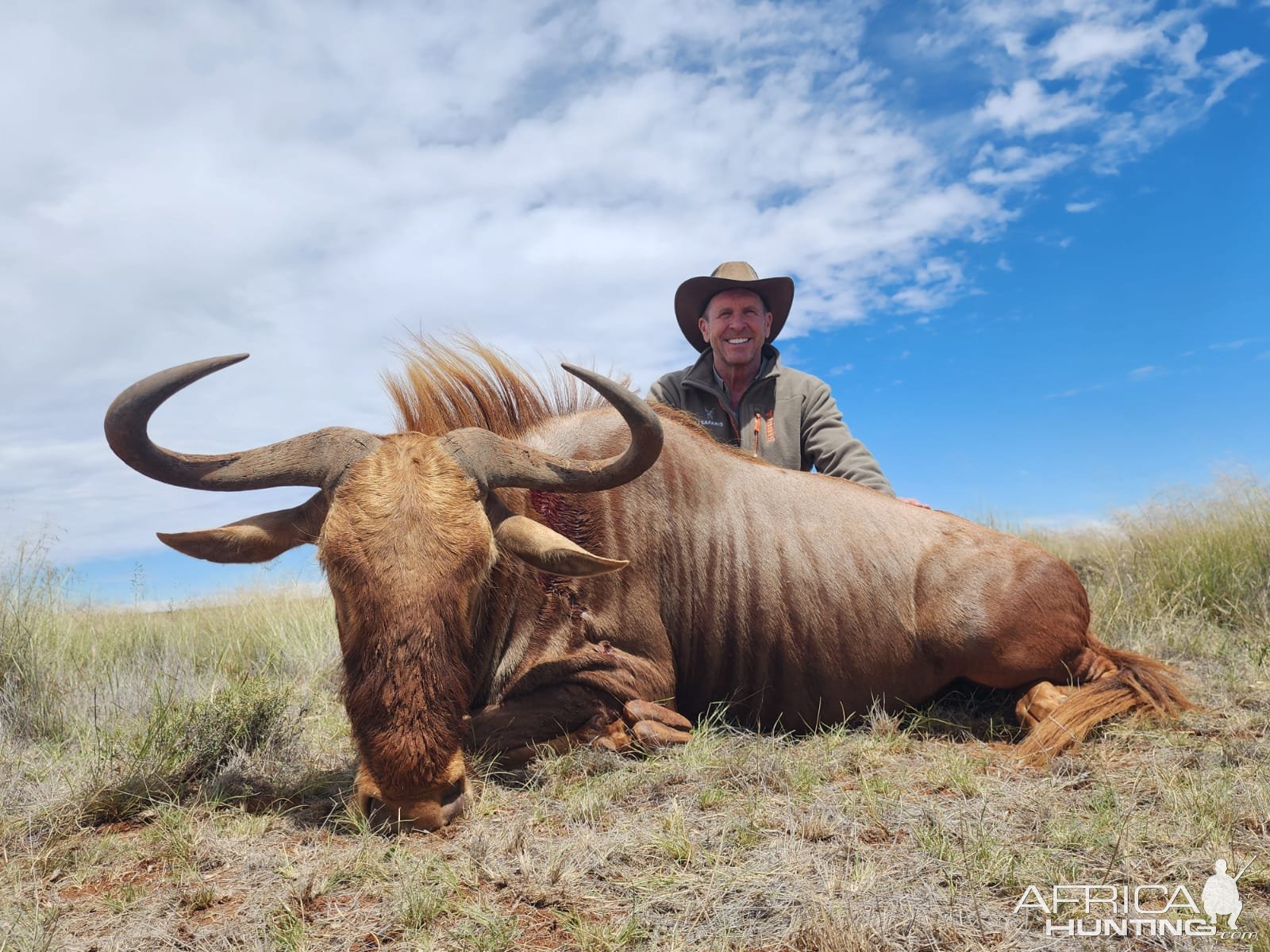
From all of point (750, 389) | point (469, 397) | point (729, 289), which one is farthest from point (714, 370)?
point (469, 397)

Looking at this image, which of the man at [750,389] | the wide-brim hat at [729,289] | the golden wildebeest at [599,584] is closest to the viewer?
the golden wildebeest at [599,584]

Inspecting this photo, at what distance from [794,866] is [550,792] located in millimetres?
1315

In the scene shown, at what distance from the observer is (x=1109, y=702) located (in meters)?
4.60

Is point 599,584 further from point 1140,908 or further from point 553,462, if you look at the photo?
point 1140,908

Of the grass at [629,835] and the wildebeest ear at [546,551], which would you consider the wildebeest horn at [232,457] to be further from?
the grass at [629,835]

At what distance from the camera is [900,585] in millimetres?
5066

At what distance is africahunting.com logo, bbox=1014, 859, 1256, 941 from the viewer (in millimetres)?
2328

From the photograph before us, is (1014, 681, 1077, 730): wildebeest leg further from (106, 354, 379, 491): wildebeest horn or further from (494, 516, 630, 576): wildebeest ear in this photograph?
(106, 354, 379, 491): wildebeest horn

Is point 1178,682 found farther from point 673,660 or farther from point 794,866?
point 794,866

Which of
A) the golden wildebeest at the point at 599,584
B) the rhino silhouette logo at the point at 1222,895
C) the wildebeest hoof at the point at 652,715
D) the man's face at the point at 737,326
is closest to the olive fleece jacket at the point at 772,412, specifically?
the man's face at the point at 737,326

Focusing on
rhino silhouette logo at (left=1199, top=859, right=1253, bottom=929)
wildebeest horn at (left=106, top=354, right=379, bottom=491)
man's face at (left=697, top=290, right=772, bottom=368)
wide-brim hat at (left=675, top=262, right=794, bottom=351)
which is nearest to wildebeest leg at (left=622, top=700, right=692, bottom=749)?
wildebeest horn at (left=106, top=354, right=379, bottom=491)

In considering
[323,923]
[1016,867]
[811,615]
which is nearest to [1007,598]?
[811,615]

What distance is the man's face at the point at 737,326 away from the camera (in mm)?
7715

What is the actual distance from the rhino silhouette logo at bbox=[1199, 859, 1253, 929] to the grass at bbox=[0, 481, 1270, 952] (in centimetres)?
5
